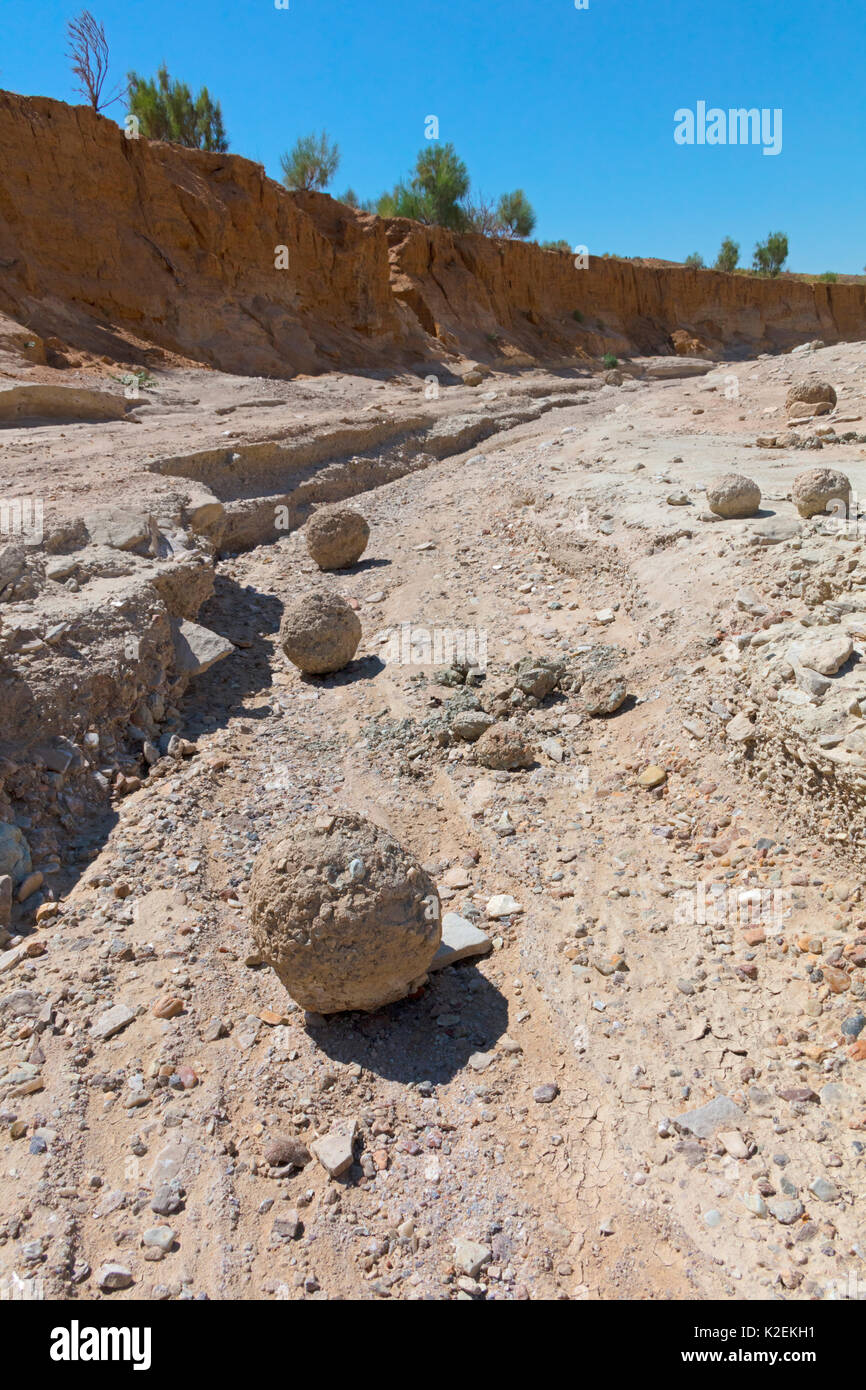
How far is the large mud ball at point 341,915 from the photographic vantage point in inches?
115

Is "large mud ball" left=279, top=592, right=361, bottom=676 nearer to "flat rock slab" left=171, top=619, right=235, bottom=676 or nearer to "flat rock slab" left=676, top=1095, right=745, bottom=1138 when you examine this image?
"flat rock slab" left=171, top=619, right=235, bottom=676

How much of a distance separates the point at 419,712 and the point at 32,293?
13596 mm

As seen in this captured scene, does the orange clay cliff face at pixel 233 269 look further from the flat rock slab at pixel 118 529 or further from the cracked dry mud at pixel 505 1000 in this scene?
the cracked dry mud at pixel 505 1000

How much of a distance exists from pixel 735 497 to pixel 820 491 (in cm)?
62

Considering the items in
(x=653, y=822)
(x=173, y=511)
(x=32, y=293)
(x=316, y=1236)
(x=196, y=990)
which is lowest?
(x=316, y=1236)

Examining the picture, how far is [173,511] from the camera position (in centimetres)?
744

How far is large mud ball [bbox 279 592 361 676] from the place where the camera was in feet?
19.9

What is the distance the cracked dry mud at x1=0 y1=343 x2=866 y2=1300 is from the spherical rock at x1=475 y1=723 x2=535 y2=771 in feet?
0.40

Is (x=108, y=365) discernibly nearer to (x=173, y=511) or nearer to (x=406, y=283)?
(x=173, y=511)

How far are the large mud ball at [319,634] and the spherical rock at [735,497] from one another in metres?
3.16

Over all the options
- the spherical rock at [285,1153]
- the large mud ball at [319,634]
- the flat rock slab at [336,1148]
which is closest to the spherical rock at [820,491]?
the large mud ball at [319,634]

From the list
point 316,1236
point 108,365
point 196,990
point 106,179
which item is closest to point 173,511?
point 196,990

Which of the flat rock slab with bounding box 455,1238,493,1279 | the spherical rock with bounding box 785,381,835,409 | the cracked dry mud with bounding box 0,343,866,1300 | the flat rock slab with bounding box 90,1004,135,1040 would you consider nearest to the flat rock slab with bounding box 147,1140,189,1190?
the cracked dry mud with bounding box 0,343,866,1300

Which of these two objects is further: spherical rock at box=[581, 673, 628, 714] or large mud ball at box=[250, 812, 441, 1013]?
spherical rock at box=[581, 673, 628, 714]
